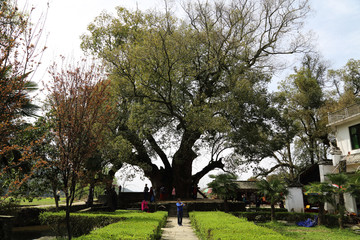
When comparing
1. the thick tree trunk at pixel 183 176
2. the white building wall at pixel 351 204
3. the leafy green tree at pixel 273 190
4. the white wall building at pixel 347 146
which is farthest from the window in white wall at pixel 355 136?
the thick tree trunk at pixel 183 176

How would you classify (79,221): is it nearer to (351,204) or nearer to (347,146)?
(351,204)

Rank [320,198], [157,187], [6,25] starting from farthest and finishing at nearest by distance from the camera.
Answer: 1. [157,187]
2. [320,198]
3. [6,25]

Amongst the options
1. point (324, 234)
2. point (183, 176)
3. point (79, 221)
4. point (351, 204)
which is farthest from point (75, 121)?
point (351, 204)

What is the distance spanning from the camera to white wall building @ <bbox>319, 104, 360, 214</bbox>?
23.4m

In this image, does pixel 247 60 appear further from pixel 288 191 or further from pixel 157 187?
pixel 157 187

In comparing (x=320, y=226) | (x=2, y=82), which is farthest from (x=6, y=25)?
(x=320, y=226)

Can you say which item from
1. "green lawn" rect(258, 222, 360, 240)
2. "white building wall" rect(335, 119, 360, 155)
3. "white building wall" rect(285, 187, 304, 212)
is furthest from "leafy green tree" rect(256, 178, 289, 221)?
"white building wall" rect(335, 119, 360, 155)

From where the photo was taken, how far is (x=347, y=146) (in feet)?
82.9

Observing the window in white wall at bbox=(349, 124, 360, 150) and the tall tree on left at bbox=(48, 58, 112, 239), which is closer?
the tall tree on left at bbox=(48, 58, 112, 239)

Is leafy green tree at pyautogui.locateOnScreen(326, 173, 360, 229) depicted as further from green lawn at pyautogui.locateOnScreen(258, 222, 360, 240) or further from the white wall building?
the white wall building

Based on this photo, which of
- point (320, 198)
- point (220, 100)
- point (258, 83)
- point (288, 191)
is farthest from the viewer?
point (258, 83)

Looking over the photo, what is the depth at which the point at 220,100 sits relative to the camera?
23.1 meters

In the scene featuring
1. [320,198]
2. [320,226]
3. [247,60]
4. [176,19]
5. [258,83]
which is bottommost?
[320,226]

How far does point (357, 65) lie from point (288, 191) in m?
22.8
